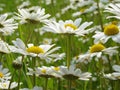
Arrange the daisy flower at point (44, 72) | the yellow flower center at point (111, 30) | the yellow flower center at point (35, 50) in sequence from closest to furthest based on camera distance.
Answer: the daisy flower at point (44, 72)
the yellow flower center at point (35, 50)
the yellow flower center at point (111, 30)

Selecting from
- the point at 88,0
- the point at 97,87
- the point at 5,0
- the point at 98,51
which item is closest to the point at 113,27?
the point at 98,51

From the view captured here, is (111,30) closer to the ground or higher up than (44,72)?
higher up

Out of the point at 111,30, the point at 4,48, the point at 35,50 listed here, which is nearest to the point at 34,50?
the point at 35,50

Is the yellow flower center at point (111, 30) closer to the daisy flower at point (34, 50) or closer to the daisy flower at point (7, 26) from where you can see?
the daisy flower at point (34, 50)

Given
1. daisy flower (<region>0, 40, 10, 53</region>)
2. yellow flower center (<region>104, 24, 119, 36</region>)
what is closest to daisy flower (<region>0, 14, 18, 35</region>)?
daisy flower (<region>0, 40, 10, 53</region>)

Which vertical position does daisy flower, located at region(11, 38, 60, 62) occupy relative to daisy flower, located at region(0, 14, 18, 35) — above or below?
below

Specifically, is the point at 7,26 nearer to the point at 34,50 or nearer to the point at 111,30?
the point at 34,50

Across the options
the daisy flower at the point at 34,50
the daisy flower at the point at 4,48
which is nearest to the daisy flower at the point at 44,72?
the daisy flower at the point at 34,50

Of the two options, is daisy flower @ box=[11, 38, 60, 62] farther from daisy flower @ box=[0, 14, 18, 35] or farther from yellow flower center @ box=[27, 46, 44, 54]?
daisy flower @ box=[0, 14, 18, 35]

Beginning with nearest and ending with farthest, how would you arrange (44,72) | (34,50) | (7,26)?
1. (44,72)
2. (34,50)
3. (7,26)

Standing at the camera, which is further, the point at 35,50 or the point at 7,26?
the point at 7,26

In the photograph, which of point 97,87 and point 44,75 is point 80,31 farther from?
point 97,87
